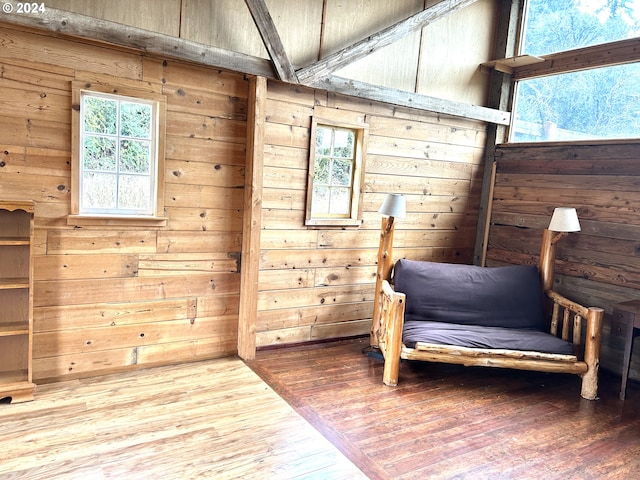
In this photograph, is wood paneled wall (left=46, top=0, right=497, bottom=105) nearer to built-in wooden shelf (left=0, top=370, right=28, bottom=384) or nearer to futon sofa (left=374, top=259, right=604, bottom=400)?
futon sofa (left=374, top=259, right=604, bottom=400)

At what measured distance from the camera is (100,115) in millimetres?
3279

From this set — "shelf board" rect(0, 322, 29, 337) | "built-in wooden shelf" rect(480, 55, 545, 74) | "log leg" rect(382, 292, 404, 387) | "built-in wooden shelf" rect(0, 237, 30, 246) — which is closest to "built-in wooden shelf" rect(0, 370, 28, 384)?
"shelf board" rect(0, 322, 29, 337)


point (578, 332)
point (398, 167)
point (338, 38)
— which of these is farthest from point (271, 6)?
point (578, 332)

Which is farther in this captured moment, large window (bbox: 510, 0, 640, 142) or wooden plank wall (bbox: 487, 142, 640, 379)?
large window (bbox: 510, 0, 640, 142)

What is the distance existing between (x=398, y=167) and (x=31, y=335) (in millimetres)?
3235

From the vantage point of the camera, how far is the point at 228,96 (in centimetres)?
369

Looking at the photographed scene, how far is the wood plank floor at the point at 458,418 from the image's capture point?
2.60 meters

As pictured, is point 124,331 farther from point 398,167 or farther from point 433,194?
point 433,194

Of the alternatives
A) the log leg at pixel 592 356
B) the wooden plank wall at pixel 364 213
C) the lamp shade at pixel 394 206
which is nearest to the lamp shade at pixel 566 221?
the log leg at pixel 592 356

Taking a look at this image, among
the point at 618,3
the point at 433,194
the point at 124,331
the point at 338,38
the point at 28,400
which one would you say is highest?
the point at 618,3

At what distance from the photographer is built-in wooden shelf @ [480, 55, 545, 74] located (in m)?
4.43

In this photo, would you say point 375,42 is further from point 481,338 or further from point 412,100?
point 481,338

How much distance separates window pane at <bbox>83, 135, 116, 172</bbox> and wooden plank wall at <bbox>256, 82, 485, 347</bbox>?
114 centimetres

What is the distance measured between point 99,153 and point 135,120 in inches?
13.2
